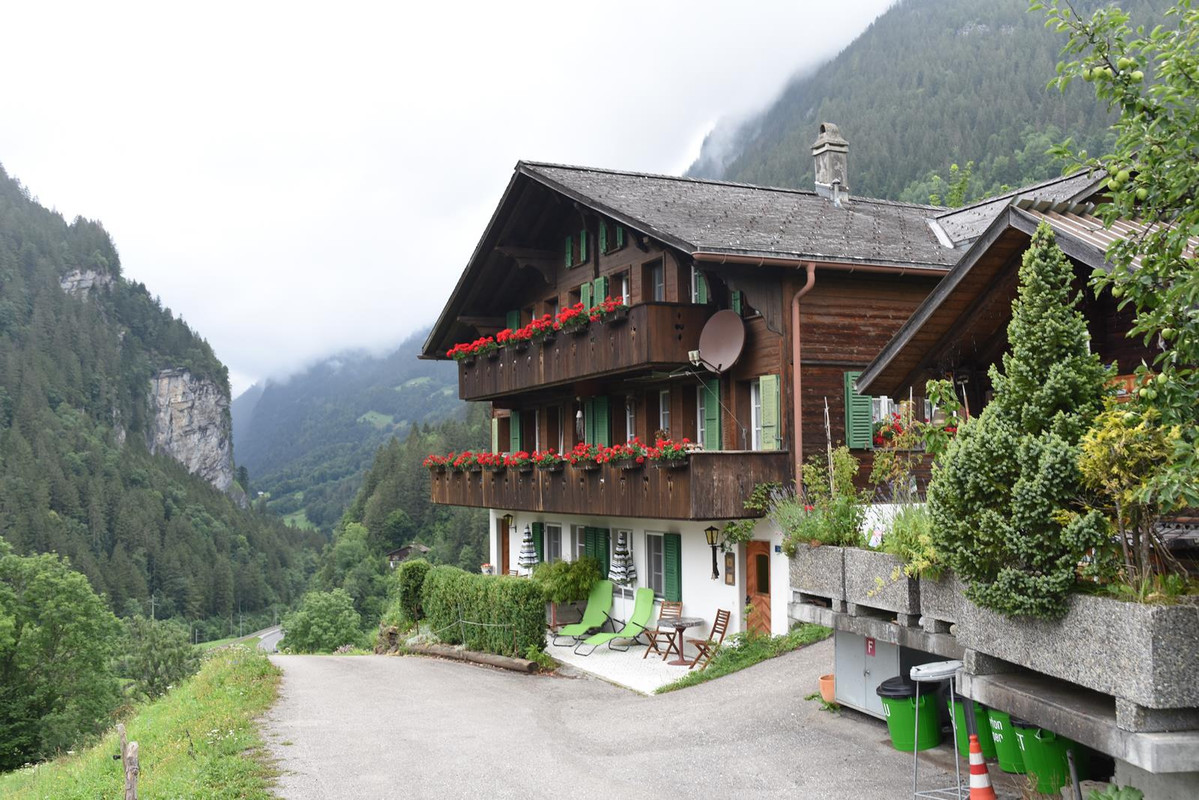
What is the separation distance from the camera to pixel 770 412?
19.1m

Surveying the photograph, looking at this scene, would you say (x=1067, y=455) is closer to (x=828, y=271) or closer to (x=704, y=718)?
(x=704, y=718)

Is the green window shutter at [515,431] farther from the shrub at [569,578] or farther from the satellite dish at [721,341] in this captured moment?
the satellite dish at [721,341]

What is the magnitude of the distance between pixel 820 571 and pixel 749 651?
22.7 feet

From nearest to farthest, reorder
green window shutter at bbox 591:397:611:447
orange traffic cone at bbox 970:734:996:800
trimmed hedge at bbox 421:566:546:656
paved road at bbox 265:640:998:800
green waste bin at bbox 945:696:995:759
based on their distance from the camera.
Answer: orange traffic cone at bbox 970:734:996:800 → green waste bin at bbox 945:696:995:759 → paved road at bbox 265:640:998:800 → trimmed hedge at bbox 421:566:546:656 → green window shutter at bbox 591:397:611:447

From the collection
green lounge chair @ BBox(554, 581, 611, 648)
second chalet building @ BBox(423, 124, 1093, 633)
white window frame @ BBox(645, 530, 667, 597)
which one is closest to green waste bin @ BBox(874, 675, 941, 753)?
second chalet building @ BBox(423, 124, 1093, 633)

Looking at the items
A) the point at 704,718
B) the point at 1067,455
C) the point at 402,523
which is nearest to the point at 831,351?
the point at 704,718

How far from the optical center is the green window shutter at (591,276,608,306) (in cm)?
2355

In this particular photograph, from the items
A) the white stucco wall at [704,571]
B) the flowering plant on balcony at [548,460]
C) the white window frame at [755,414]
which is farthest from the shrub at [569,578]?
the white window frame at [755,414]

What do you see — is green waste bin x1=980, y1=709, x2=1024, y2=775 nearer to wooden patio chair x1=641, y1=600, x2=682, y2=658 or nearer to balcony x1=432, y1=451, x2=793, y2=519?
balcony x1=432, y1=451, x2=793, y2=519

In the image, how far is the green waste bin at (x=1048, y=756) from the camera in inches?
355

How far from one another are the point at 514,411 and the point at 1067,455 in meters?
23.2

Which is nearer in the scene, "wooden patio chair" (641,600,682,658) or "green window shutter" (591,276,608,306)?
"wooden patio chair" (641,600,682,658)

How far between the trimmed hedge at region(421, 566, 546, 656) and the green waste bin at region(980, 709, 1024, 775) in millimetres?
11951

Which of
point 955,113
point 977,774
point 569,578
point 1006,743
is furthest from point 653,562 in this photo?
point 955,113
